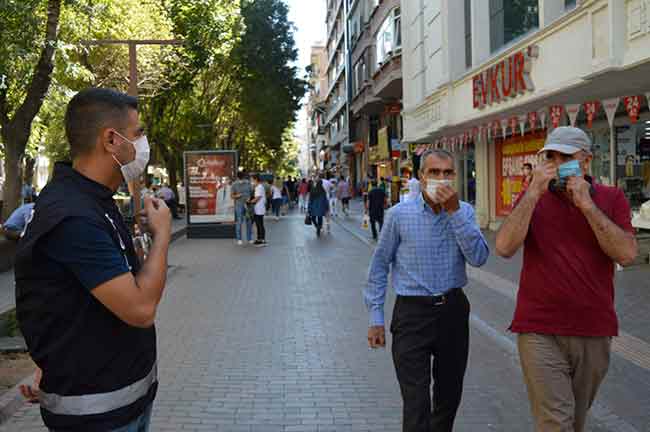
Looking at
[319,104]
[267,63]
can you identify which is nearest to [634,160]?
[267,63]

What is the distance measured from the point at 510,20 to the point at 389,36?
45.6 feet

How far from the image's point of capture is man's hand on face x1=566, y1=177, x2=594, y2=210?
3.31m

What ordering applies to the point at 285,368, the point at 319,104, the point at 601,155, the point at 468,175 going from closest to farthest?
the point at 285,368 < the point at 601,155 < the point at 468,175 < the point at 319,104

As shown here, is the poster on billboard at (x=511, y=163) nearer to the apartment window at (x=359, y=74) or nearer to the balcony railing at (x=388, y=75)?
the balcony railing at (x=388, y=75)

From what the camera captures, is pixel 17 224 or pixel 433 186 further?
pixel 17 224

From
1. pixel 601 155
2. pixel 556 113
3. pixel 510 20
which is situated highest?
pixel 510 20

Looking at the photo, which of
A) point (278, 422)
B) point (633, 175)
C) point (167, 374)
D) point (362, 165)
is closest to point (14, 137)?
point (167, 374)

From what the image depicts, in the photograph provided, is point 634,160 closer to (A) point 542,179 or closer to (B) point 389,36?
(A) point 542,179

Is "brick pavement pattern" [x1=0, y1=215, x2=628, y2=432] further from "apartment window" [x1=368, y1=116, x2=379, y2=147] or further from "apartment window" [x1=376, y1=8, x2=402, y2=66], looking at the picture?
"apartment window" [x1=368, y1=116, x2=379, y2=147]

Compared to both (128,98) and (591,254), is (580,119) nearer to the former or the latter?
(591,254)

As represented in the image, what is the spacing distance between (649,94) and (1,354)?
9819 millimetres

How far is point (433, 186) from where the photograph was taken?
12.0 feet

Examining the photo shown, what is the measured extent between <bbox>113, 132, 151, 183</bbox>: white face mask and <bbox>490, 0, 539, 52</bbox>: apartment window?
14899 millimetres

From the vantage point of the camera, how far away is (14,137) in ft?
45.8
